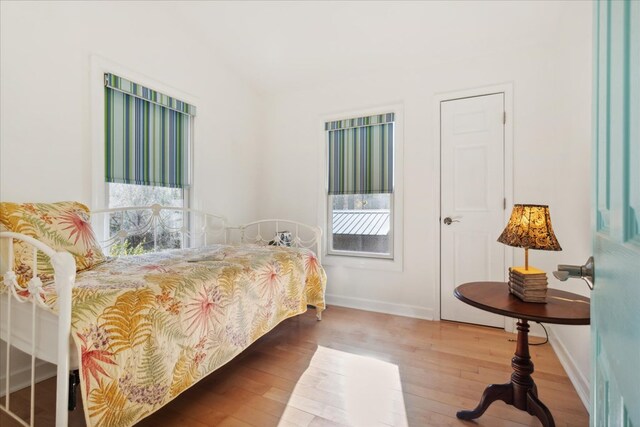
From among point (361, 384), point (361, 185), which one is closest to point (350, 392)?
point (361, 384)

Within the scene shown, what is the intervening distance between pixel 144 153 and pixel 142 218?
51 centimetres

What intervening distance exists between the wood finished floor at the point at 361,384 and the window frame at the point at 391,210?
72 centimetres

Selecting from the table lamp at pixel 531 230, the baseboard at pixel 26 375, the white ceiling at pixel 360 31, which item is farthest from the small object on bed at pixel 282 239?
the table lamp at pixel 531 230

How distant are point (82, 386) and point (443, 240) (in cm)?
→ 257

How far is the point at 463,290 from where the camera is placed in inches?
60.7

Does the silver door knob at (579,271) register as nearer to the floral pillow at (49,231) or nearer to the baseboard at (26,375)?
the floral pillow at (49,231)

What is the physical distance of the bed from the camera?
1.01 m

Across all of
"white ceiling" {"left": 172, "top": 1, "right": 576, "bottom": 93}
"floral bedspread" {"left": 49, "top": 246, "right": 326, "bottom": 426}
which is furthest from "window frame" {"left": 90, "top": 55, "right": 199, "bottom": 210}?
"white ceiling" {"left": 172, "top": 1, "right": 576, "bottom": 93}

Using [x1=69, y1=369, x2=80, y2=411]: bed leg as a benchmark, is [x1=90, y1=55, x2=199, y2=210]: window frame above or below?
above

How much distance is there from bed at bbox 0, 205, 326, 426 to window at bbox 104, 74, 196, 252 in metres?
0.16

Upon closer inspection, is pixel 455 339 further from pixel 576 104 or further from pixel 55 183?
pixel 55 183

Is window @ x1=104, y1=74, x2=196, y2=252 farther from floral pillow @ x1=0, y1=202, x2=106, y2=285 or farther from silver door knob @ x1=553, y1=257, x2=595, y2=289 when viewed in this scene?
silver door knob @ x1=553, y1=257, x2=595, y2=289

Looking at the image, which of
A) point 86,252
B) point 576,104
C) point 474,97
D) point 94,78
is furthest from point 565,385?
point 94,78

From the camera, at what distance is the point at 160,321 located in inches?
49.0
